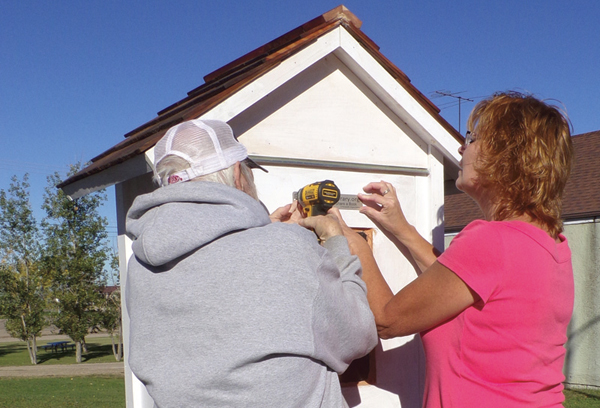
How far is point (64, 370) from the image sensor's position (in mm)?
21750

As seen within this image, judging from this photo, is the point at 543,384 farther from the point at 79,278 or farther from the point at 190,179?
the point at 79,278

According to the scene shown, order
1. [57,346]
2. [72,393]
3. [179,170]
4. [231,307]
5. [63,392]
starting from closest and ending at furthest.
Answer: [231,307] → [179,170] → [72,393] → [63,392] → [57,346]

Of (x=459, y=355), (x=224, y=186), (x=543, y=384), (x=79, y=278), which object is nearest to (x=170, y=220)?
(x=224, y=186)

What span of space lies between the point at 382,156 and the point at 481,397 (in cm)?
142

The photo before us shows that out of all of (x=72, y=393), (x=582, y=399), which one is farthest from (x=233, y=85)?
(x=72, y=393)

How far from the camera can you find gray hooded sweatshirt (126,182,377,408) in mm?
1497

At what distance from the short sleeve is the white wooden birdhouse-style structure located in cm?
99

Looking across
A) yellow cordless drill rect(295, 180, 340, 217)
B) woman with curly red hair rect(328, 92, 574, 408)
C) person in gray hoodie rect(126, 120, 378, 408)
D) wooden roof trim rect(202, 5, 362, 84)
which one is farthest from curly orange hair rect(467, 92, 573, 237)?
wooden roof trim rect(202, 5, 362, 84)

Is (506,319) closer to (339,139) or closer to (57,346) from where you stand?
(339,139)

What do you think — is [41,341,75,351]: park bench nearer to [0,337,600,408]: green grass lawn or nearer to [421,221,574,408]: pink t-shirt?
[0,337,600,408]: green grass lawn

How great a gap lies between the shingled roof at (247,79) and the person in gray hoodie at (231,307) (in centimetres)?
76

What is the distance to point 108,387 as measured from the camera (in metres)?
16.0

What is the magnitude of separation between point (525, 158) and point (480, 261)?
395 millimetres

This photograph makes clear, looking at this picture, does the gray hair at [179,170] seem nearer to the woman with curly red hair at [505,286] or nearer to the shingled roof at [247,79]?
the shingled roof at [247,79]
